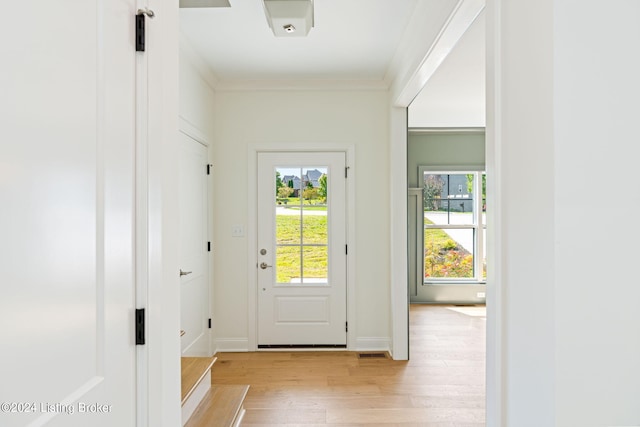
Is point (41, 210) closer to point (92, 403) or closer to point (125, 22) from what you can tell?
point (92, 403)

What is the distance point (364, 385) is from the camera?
10.2 feet

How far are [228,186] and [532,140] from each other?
10.6 feet

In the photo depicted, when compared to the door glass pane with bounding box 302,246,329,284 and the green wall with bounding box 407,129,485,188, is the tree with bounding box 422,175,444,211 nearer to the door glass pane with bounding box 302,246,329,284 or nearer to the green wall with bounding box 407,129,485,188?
the green wall with bounding box 407,129,485,188

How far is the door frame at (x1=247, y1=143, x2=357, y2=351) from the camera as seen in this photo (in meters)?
3.95

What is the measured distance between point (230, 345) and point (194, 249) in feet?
3.78

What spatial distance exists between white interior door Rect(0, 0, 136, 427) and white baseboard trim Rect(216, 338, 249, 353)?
3.00 m

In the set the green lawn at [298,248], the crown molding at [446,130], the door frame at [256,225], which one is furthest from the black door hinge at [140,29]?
the crown molding at [446,130]

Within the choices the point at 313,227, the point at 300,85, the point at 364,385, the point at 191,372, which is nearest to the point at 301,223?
the point at 313,227

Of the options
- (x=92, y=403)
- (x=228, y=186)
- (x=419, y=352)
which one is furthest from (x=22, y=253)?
(x=419, y=352)

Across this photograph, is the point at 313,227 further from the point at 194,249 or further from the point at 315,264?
the point at 194,249

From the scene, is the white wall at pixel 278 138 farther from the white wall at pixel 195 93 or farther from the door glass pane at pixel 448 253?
the door glass pane at pixel 448 253

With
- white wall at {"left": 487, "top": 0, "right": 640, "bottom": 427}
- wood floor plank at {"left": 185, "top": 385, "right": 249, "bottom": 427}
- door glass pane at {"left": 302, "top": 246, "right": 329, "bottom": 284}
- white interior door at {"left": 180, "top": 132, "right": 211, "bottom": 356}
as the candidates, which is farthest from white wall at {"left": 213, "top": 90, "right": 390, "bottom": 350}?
white wall at {"left": 487, "top": 0, "right": 640, "bottom": 427}

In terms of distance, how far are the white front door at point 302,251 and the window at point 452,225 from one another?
2.74 metres

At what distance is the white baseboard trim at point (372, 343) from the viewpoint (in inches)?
155
